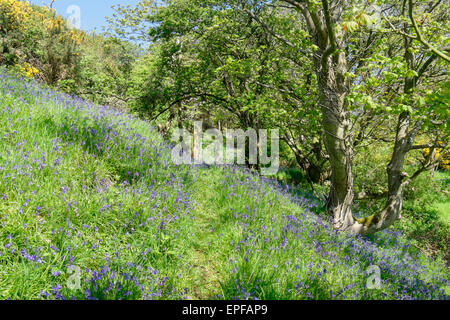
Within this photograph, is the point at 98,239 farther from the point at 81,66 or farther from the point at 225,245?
the point at 81,66

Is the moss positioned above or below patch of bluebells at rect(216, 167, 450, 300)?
below

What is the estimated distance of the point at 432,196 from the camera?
13.3 meters

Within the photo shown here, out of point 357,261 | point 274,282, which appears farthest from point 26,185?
point 357,261

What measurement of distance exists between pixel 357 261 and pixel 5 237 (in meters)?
4.42

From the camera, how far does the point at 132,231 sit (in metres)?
2.89

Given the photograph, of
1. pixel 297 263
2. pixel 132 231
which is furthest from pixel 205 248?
pixel 297 263

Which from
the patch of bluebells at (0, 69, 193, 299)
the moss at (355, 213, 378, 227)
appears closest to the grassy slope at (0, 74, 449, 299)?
the patch of bluebells at (0, 69, 193, 299)

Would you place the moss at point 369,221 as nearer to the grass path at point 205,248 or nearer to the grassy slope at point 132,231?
the grassy slope at point 132,231

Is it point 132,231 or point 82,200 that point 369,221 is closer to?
point 132,231

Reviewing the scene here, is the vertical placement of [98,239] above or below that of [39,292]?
above

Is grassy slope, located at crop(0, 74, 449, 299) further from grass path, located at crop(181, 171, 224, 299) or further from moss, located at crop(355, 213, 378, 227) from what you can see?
moss, located at crop(355, 213, 378, 227)

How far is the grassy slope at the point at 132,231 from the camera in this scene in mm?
2283

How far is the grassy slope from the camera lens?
89.9 inches
